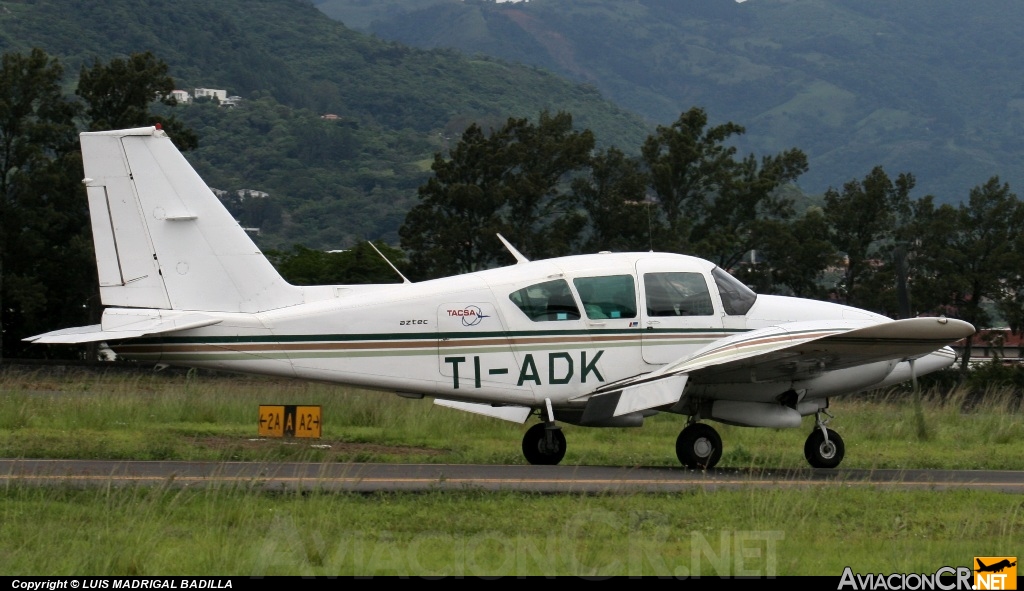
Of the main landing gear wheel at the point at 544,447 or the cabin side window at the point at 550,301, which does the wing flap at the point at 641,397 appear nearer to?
the main landing gear wheel at the point at 544,447

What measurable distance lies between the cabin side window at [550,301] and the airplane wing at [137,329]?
11.4ft

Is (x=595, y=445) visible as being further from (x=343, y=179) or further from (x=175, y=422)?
(x=343, y=179)

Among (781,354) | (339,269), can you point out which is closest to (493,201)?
(339,269)

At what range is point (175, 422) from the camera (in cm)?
2009

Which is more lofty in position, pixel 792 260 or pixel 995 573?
pixel 792 260

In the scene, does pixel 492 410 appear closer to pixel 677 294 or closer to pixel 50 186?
pixel 677 294

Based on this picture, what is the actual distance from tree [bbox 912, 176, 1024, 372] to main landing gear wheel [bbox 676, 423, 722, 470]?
3421 centimetres

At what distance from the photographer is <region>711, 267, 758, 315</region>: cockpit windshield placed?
617 inches

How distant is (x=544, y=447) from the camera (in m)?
15.7

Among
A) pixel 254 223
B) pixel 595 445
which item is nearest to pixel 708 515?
pixel 595 445

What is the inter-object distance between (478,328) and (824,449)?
4.30 m

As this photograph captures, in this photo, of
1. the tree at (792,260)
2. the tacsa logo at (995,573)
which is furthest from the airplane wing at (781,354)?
the tree at (792,260)

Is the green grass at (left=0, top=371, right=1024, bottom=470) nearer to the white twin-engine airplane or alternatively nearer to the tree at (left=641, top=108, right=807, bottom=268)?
the white twin-engine airplane

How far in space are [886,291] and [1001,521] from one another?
1545 inches
